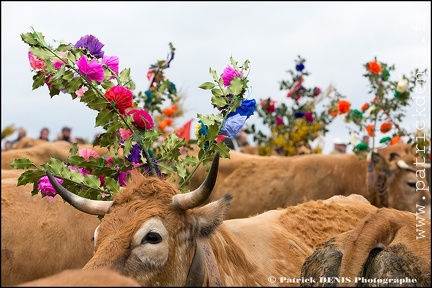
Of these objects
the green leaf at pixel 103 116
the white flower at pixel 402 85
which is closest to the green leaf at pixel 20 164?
the green leaf at pixel 103 116

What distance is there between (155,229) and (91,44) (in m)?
1.54

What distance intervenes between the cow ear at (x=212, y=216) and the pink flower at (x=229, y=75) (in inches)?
38.7

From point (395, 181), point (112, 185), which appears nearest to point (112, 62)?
point (112, 185)

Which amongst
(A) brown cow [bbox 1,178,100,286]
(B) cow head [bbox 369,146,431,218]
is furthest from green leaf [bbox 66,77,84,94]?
(B) cow head [bbox 369,146,431,218]

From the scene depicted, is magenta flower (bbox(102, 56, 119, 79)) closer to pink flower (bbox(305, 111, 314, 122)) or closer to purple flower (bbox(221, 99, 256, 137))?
purple flower (bbox(221, 99, 256, 137))

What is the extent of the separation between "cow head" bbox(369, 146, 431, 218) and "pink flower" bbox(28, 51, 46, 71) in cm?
714

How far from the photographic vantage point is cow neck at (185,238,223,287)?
400cm

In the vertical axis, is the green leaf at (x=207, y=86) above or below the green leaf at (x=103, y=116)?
above

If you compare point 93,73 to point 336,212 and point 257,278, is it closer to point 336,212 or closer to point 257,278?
point 257,278

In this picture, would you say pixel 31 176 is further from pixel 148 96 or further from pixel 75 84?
pixel 148 96

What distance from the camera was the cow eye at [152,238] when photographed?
152 inches

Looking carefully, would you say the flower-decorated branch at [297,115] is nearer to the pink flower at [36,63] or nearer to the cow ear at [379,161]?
the cow ear at [379,161]

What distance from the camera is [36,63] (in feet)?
15.8

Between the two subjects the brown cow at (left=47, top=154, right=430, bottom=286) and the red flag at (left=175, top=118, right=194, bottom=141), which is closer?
the brown cow at (left=47, top=154, right=430, bottom=286)
